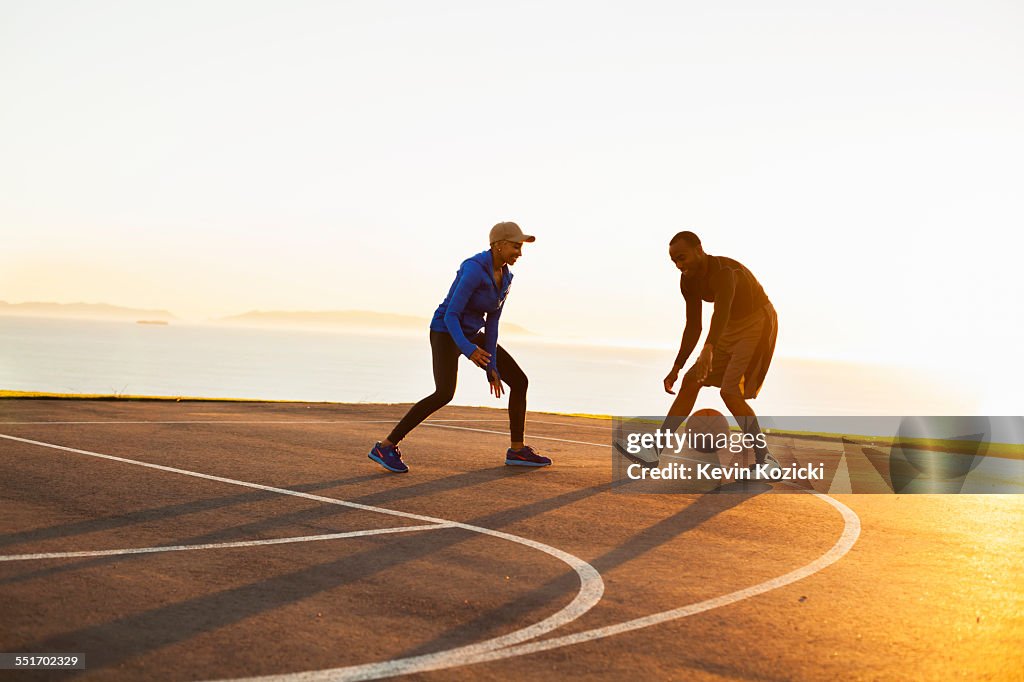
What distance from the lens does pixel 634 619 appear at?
4.35 meters

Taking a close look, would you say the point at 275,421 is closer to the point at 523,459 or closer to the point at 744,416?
the point at 523,459

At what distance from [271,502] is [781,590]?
12.4 feet

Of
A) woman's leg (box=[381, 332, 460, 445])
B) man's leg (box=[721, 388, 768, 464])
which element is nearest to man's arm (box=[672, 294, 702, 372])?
man's leg (box=[721, 388, 768, 464])

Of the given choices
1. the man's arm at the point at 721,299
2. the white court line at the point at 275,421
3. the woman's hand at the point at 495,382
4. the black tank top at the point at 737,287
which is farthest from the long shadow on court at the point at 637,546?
the white court line at the point at 275,421

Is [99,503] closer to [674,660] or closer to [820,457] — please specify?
[674,660]

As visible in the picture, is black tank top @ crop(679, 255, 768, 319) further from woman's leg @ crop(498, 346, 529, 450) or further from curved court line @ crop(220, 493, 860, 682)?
curved court line @ crop(220, 493, 860, 682)

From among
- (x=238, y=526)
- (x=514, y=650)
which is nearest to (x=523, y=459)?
(x=238, y=526)

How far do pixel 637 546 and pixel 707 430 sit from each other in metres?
5.05

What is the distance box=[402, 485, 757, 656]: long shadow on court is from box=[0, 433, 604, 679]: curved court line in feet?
0.28

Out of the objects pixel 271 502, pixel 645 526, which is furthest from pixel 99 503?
pixel 645 526

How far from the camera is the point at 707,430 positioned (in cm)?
1080

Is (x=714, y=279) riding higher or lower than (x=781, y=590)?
higher

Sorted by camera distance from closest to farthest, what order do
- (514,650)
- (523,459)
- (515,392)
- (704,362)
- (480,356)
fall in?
(514,650)
(480,356)
(704,362)
(515,392)
(523,459)

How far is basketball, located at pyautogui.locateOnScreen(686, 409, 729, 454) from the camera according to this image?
10.6 metres
